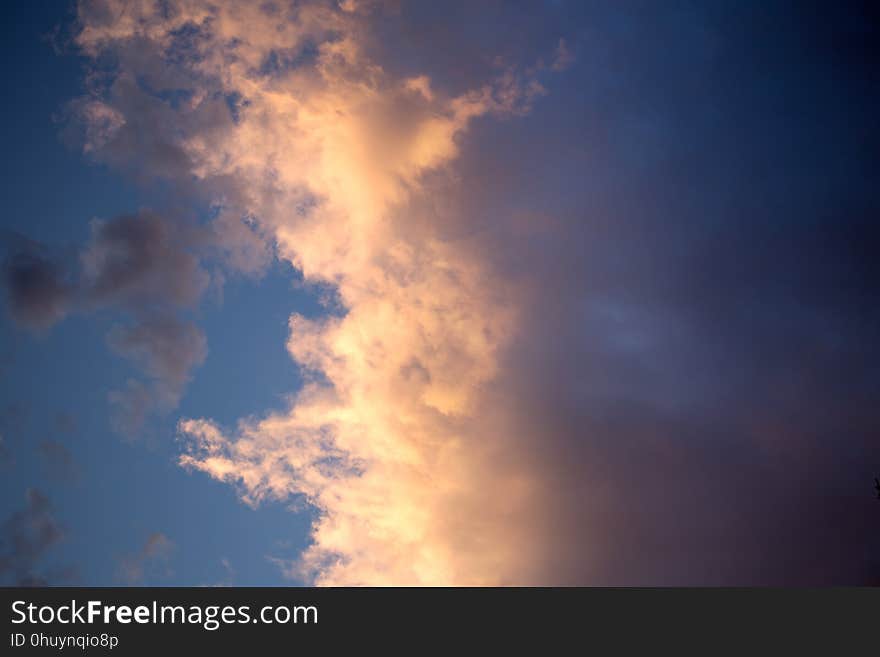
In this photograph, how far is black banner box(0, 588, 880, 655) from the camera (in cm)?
3825

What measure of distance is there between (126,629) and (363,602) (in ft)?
61.2

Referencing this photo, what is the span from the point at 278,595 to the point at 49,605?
18022mm

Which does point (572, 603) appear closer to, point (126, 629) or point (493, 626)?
point (493, 626)

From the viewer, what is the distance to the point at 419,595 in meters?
44.8

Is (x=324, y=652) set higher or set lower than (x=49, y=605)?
lower

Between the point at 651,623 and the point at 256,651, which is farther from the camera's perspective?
the point at 651,623

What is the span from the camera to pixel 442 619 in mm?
43062

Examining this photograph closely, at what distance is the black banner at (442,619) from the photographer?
38250 mm

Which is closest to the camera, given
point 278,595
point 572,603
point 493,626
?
point 278,595

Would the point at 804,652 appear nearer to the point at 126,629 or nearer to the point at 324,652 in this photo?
the point at 324,652

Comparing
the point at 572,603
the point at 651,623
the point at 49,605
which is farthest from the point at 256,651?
the point at 651,623

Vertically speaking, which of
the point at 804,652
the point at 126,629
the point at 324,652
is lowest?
the point at 804,652

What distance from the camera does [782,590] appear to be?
50.1 m

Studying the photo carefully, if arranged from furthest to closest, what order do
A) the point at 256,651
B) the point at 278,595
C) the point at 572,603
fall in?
1. the point at 572,603
2. the point at 278,595
3. the point at 256,651
